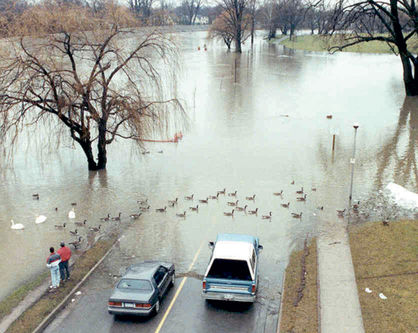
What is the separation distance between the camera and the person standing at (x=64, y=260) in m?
14.5

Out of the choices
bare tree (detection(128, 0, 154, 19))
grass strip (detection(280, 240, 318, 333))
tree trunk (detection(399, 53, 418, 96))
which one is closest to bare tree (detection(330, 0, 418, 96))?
tree trunk (detection(399, 53, 418, 96))

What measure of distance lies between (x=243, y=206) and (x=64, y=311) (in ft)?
32.2

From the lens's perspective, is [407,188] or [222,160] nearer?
[407,188]

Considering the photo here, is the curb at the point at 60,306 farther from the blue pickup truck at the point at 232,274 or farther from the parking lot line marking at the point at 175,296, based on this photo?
the blue pickup truck at the point at 232,274

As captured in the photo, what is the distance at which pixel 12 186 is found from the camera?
968 inches

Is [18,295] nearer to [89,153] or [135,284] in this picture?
[135,284]

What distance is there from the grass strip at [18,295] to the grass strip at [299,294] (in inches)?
297

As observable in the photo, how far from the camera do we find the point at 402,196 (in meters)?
20.8

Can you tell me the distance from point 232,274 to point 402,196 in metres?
10.9

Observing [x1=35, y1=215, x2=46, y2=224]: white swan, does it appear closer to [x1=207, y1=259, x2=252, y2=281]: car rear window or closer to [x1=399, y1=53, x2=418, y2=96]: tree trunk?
[x1=207, y1=259, x2=252, y2=281]: car rear window

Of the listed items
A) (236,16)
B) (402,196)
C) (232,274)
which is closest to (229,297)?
(232,274)

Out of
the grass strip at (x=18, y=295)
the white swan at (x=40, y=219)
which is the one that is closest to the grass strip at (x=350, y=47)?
the white swan at (x=40, y=219)

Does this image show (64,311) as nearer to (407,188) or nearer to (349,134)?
(407,188)

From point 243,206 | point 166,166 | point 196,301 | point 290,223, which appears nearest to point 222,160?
point 166,166
